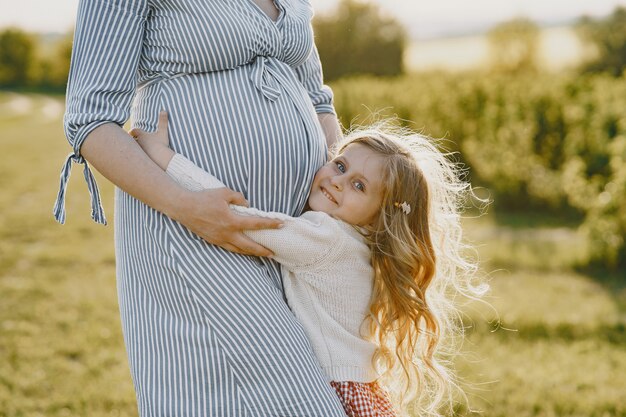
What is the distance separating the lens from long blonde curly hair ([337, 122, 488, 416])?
1.93 m

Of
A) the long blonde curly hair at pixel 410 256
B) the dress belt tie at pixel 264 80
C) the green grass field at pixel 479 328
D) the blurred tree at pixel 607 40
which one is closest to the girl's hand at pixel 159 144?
the dress belt tie at pixel 264 80

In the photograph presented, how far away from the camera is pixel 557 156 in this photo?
34.9 feet

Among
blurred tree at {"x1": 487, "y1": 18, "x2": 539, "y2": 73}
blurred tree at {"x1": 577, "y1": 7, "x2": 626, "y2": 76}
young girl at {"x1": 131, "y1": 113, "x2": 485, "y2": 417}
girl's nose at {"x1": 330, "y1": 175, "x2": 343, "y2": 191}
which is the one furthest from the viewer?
blurred tree at {"x1": 487, "y1": 18, "x2": 539, "y2": 73}

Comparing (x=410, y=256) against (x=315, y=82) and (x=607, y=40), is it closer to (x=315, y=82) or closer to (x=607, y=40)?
(x=315, y=82)

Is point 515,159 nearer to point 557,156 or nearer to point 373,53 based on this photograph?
point 557,156

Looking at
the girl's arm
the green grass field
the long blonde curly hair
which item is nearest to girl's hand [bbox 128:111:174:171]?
the girl's arm

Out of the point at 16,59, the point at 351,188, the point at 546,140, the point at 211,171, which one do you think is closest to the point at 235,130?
the point at 211,171

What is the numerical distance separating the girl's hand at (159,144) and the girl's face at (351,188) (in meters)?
0.41

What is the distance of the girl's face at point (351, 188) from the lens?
6.26 feet

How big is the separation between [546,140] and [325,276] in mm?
9507

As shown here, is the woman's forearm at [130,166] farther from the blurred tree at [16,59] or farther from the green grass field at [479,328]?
the blurred tree at [16,59]

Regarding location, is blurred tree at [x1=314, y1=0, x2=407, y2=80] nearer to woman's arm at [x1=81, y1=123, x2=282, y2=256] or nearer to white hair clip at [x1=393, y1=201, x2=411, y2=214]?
white hair clip at [x1=393, y1=201, x2=411, y2=214]

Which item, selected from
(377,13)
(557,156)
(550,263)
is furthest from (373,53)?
(550,263)

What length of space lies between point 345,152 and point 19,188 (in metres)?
11.0
